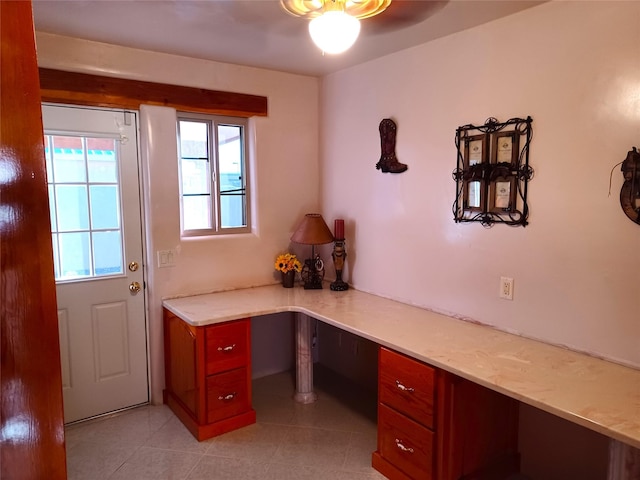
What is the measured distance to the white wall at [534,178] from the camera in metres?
1.86

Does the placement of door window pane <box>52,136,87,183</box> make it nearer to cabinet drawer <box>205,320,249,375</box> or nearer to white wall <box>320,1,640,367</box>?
cabinet drawer <box>205,320,249,375</box>

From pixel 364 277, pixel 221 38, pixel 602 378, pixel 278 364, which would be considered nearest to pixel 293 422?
pixel 278 364

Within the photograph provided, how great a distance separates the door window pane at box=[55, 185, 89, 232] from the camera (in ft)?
8.73

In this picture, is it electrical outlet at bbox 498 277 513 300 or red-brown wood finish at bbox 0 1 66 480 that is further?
electrical outlet at bbox 498 277 513 300

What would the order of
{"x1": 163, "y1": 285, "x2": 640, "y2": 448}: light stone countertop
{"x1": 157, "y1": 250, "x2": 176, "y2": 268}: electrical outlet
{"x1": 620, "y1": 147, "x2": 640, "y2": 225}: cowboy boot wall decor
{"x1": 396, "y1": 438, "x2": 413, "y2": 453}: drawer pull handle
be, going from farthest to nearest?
1. {"x1": 157, "y1": 250, "x2": 176, "y2": 268}: electrical outlet
2. {"x1": 396, "y1": 438, "x2": 413, "y2": 453}: drawer pull handle
3. {"x1": 620, "y1": 147, "x2": 640, "y2": 225}: cowboy boot wall decor
4. {"x1": 163, "y1": 285, "x2": 640, "y2": 448}: light stone countertop

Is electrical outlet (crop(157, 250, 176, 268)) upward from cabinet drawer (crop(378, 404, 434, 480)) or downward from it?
upward

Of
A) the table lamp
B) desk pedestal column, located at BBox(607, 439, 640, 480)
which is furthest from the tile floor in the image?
desk pedestal column, located at BBox(607, 439, 640, 480)

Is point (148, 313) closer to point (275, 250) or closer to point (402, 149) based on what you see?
point (275, 250)

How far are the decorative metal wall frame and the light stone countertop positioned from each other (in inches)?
24.0

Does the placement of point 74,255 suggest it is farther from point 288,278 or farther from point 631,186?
point 631,186

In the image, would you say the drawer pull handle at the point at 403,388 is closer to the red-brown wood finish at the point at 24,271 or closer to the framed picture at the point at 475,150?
the framed picture at the point at 475,150

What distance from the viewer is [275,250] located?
347cm

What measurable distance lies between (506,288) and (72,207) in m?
2.51

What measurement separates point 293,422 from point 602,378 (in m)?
1.81
